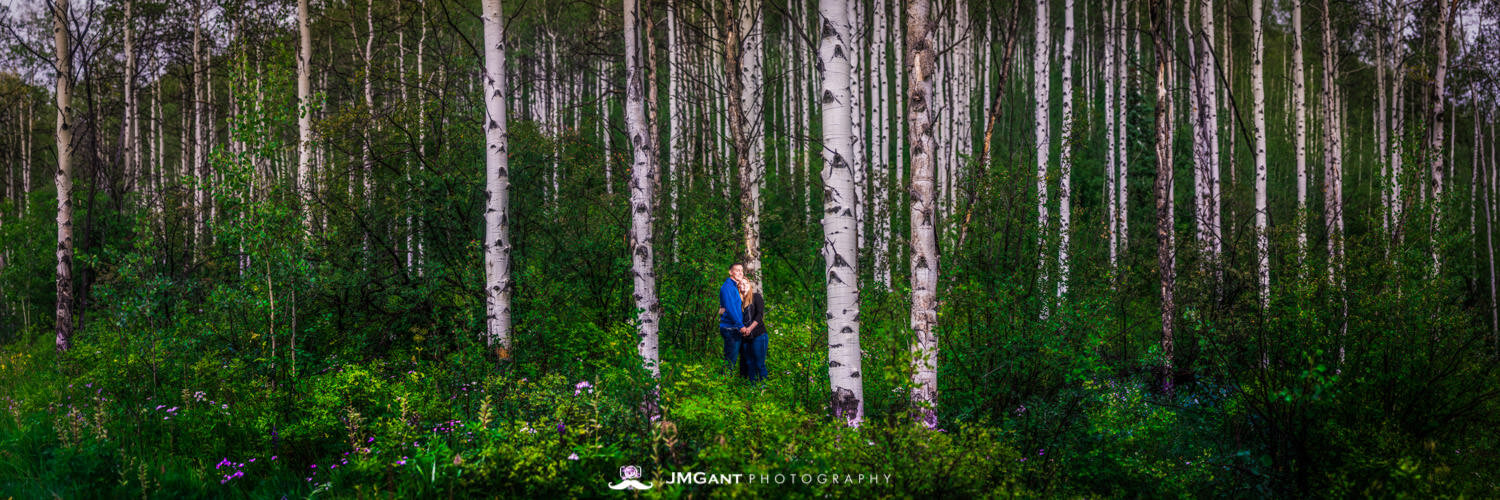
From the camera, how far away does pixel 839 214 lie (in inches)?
170

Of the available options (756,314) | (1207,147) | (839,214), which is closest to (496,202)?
(756,314)

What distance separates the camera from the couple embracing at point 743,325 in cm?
696

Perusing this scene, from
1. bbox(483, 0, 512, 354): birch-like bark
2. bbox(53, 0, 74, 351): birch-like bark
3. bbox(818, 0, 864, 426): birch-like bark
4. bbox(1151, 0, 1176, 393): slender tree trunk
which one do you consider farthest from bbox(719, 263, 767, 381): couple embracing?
bbox(53, 0, 74, 351): birch-like bark

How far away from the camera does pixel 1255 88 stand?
9.89 m

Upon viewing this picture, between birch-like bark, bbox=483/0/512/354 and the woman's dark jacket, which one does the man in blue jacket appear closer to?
the woman's dark jacket

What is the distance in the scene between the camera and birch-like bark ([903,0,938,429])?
5145 mm

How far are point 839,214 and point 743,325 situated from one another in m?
2.96

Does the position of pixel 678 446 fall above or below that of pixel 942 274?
below

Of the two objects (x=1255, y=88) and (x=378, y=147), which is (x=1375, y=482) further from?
(x=378, y=147)

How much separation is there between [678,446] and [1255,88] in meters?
10.3

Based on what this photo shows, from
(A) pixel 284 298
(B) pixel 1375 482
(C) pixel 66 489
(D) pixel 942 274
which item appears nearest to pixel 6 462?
(C) pixel 66 489

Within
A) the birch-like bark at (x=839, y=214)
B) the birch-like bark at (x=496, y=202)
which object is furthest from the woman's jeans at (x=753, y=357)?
the birch-like bark at (x=839, y=214)

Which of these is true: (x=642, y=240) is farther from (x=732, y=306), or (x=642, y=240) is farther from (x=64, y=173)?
(x=64, y=173)

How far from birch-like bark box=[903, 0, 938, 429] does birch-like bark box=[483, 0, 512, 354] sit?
11.3 feet
